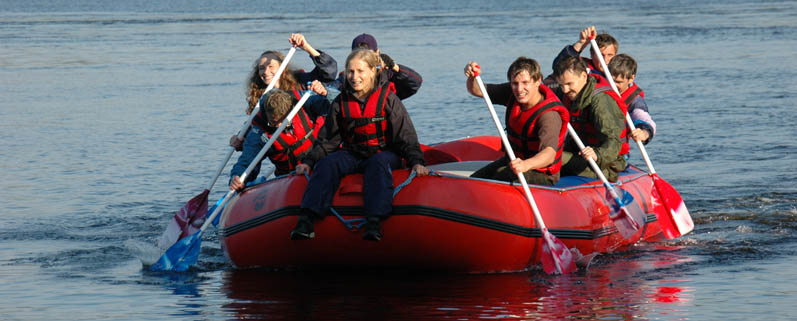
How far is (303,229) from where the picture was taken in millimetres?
6727

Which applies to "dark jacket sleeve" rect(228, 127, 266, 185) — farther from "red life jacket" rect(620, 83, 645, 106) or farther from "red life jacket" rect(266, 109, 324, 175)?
"red life jacket" rect(620, 83, 645, 106)

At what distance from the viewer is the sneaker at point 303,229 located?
673 centimetres

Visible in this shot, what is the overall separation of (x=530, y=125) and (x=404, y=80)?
1.34 metres

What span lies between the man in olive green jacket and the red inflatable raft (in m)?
0.39

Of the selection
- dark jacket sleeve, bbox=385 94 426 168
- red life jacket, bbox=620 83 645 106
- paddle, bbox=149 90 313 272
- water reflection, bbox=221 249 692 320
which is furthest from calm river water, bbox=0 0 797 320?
red life jacket, bbox=620 83 645 106

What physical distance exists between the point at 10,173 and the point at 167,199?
90.2 inches

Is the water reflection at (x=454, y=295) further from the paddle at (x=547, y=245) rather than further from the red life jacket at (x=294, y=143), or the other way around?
the red life jacket at (x=294, y=143)

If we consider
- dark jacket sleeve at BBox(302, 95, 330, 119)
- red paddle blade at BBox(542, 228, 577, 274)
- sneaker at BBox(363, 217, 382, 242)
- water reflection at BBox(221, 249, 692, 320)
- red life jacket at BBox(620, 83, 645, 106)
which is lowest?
water reflection at BBox(221, 249, 692, 320)

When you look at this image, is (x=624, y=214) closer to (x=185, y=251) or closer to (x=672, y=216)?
(x=672, y=216)

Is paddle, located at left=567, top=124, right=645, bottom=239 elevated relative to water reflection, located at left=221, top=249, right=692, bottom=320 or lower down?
elevated

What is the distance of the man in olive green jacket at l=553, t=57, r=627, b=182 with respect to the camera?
7.80 metres

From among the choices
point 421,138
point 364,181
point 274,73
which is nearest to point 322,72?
point 274,73

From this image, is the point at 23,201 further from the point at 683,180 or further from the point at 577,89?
the point at 683,180

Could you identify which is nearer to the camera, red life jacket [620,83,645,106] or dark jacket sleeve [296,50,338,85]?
dark jacket sleeve [296,50,338,85]
